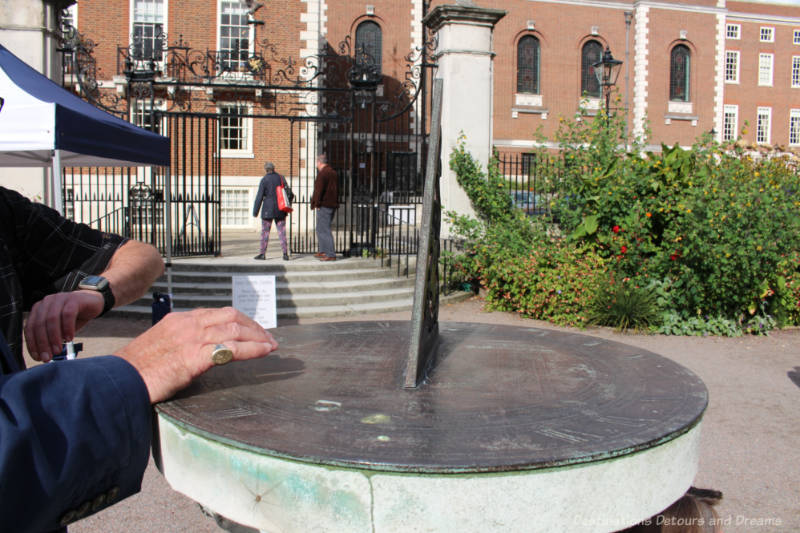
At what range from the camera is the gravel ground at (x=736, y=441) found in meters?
3.88

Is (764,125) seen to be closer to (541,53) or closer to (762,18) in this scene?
(762,18)

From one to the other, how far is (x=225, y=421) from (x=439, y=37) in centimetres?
1097

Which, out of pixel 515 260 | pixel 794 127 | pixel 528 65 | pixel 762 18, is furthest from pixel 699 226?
pixel 762 18

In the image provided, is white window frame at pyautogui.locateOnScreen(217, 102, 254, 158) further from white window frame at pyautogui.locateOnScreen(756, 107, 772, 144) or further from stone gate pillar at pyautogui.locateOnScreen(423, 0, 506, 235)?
white window frame at pyautogui.locateOnScreen(756, 107, 772, 144)

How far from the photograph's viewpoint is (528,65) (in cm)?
3759

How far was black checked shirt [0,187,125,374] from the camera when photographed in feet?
6.61

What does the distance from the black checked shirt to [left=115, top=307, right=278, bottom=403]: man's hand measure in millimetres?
726

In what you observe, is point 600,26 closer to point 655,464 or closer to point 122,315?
point 122,315

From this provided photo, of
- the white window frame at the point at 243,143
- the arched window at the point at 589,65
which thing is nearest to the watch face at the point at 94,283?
the white window frame at the point at 243,143

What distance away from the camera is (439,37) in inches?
460

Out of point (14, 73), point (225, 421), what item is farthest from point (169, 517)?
point (14, 73)

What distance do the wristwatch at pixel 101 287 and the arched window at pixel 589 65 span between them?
3950 cm

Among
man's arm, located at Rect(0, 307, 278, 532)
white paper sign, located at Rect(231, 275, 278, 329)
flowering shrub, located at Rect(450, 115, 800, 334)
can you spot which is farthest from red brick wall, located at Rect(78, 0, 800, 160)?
man's arm, located at Rect(0, 307, 278, 532)

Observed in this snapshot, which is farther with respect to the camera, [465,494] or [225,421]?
[225,421]
